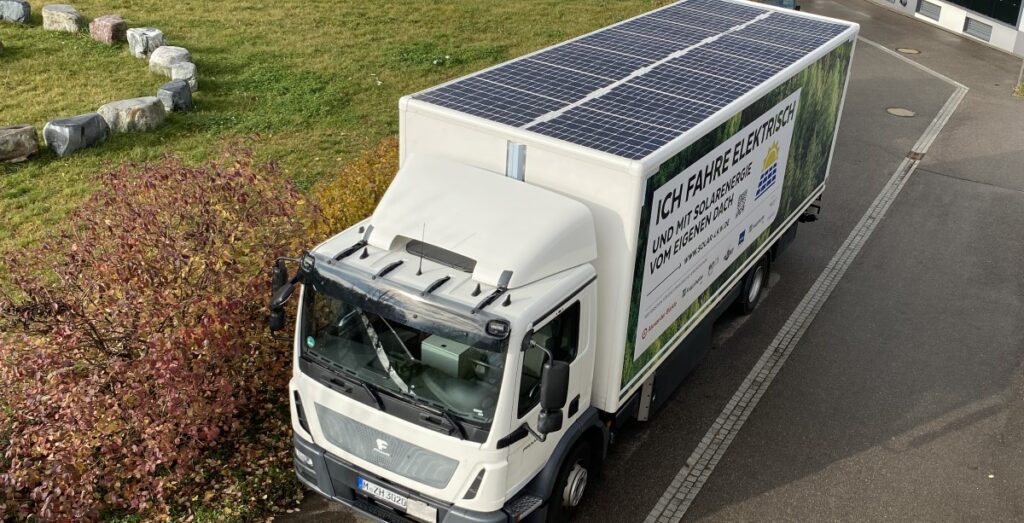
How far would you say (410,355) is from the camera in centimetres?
687

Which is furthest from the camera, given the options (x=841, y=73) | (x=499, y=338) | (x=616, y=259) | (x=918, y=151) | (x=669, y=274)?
(x=918, y=151)

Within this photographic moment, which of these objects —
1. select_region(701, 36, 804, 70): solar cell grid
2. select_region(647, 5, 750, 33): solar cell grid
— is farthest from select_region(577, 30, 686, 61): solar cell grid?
select_region(647, 5, 750, 33): solar cell grid

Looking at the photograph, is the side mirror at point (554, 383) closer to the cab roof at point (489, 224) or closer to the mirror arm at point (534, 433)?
the mirror arm at point (534, 433)

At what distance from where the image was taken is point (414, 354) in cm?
685

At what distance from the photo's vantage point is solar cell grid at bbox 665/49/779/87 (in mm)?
9852

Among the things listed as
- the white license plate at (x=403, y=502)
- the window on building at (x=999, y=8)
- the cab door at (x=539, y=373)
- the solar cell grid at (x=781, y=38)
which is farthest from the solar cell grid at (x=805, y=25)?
the window on building at (x=999, y=8)

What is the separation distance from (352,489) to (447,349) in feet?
5.31

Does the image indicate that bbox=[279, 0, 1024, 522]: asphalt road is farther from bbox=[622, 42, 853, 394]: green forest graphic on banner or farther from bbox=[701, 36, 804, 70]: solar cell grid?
bbox=[701, 36, 804, 70]: solar cell grid

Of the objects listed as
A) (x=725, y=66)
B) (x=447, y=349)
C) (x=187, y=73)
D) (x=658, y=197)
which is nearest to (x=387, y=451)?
(x=447, y=349)

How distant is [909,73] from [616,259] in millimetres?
18208

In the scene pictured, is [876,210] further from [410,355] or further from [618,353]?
[410,355]

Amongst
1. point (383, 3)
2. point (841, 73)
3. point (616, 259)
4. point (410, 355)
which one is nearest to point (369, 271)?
point (410, 355)

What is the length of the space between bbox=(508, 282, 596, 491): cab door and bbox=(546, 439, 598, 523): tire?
0.36 metres

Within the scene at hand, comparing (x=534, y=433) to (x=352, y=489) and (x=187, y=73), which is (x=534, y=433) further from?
(x=187, y=73)
